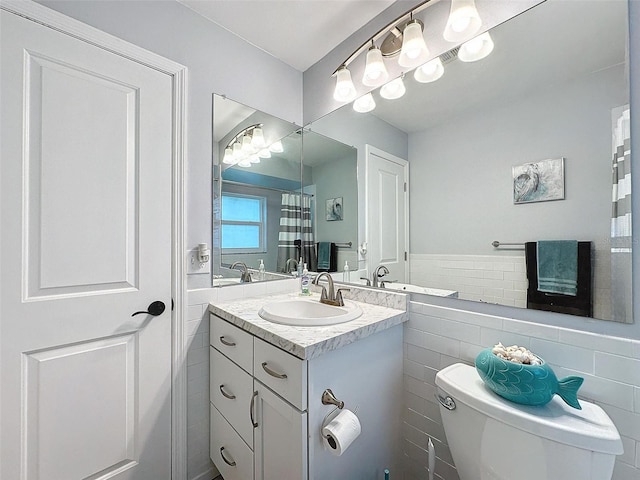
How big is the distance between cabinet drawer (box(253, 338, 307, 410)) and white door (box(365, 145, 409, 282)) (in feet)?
2.35

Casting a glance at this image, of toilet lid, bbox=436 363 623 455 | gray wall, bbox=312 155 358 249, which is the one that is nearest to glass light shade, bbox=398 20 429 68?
gray wall, bbox=312 155 358 249

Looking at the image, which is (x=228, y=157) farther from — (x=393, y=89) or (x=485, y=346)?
(x=485, y=346)

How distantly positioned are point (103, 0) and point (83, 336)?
1.43 m

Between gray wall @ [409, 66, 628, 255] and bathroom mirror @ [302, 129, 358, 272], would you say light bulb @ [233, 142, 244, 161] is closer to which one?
bathroom mirror @ [302, 129, 358, 272]

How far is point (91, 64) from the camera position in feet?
3.82

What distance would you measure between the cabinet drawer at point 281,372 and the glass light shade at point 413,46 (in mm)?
1406

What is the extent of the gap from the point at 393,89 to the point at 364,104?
191mm

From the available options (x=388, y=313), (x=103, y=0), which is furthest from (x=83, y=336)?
(x=103, y=0)

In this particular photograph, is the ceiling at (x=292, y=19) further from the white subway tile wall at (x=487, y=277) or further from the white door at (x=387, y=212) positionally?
the white subway tile wall at (x=487, y=277)

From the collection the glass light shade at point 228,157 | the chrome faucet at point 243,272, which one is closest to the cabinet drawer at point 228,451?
the chrome faucet at point 243,272

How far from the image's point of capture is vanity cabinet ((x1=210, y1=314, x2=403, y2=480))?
0.94m

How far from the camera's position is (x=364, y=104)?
1.57 meters

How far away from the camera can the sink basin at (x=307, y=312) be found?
3.72ft

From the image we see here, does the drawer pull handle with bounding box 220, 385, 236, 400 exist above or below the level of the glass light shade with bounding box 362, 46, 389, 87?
below
